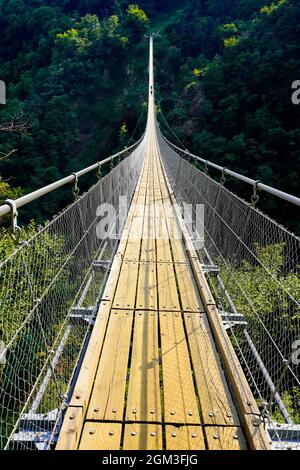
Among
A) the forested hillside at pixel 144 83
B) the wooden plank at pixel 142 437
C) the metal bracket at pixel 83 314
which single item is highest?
the forested hillside at pixel 144 83

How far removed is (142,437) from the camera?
4.17 ft

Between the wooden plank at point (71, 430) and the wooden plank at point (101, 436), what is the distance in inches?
1.0

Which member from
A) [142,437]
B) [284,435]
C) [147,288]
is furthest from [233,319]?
[142,437]

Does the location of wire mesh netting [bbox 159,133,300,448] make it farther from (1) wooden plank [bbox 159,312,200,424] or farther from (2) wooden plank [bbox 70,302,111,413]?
(2) wooden plank [bbox 70,302,111,413]

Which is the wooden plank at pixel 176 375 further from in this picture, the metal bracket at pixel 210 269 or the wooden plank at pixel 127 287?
the metal bracket at pixel 210 269

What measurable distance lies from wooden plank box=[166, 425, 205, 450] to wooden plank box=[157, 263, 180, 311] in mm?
830

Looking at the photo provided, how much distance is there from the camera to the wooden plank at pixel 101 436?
1.22 metres

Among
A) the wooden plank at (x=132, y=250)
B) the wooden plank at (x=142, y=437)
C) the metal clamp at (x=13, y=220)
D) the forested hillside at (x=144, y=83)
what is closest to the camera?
the metal clamp at (x=13, y=220)

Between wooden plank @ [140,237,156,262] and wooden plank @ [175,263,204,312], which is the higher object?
wooden plank @ [140,237,156,262]

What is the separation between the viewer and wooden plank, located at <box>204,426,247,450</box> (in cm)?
125

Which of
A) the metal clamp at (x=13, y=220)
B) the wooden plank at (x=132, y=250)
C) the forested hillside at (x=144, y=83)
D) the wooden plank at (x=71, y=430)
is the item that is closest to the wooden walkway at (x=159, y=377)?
the wooden plank at (x=71, y=430)

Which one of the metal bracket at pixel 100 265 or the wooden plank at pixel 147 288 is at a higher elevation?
the metal bracket at pixel 100 265

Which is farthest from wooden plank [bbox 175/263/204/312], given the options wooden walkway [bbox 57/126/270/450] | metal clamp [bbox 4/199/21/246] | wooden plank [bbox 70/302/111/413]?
metal clamp [bbox 4/199/21/246]

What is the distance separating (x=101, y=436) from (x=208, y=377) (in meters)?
0.51
